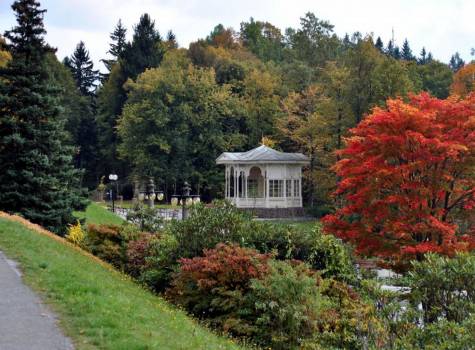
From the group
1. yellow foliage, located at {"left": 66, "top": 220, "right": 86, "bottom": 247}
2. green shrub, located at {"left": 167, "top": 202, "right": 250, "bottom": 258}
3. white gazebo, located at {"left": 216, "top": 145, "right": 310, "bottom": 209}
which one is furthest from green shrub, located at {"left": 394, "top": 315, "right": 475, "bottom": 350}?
white gazebo, located at {"left": 216, "top": 145, "right": 310, "bottom": 209}

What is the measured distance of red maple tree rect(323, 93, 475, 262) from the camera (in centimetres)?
1689

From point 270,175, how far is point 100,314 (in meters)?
36.4

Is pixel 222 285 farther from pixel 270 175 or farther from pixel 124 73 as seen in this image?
pixel 124 73

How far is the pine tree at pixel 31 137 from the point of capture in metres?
20.8

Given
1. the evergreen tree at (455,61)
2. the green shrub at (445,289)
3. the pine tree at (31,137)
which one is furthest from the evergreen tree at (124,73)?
the evergreen tree at (455,61)

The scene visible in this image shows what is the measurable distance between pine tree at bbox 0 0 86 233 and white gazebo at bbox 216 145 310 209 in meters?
22.2

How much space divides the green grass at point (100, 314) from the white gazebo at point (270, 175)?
31.9 meters

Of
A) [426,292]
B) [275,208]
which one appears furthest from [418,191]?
[275,208]

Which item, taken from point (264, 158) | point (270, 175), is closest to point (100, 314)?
point (264, 158)

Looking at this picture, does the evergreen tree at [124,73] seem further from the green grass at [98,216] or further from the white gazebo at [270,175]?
the green grass at [98,216]

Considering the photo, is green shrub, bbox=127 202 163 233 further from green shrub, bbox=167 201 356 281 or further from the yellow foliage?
green shrub, bbox=167 201 356 281

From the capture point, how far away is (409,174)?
17.6 meters

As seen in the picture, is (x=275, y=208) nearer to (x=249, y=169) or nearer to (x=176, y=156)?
(x=249, y=169)

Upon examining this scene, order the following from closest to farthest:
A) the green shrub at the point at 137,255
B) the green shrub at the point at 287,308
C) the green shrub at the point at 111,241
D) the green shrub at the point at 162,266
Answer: the green shrub at the point at 287,308
the green shrub at the point at 162,266
the green shrub at the point at 137,255
the green shrub at the point at 111,241
